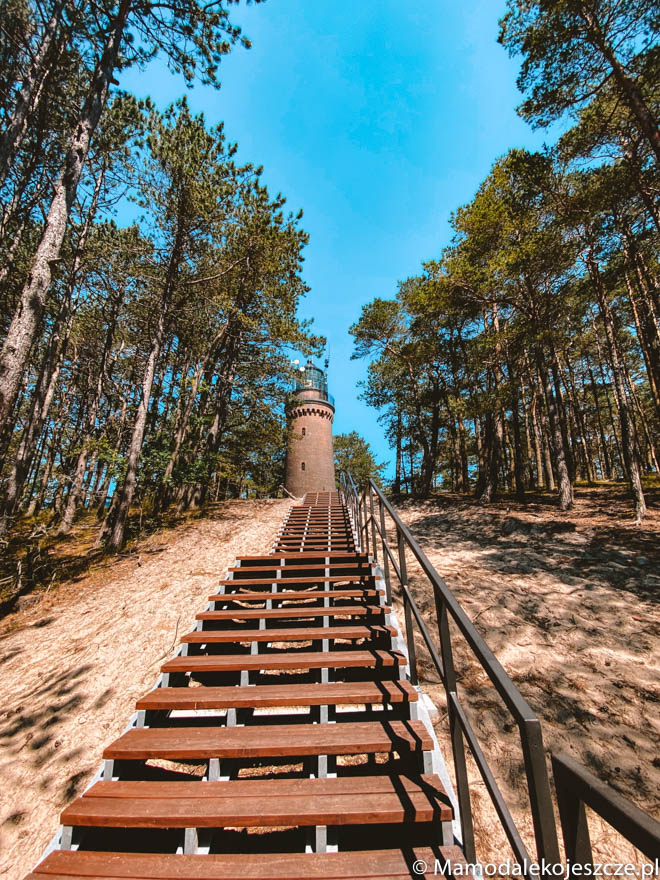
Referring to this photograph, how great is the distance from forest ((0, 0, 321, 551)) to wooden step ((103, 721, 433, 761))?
13.5ft

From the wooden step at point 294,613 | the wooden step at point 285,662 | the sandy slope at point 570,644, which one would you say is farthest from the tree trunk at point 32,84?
the sandy slope at point 570,644

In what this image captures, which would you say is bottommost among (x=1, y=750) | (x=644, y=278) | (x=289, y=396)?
(x=1, y=750)

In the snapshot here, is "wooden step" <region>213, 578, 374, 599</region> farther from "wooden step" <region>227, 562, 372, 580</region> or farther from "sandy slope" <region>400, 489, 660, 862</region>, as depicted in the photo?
"sandy slope" <region>400, 489, 660, 862</region>

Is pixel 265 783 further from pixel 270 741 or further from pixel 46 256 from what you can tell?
pixel 46 256

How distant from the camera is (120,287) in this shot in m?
10.5

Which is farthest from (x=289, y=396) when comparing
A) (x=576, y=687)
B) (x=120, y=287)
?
(x=576, y=687)

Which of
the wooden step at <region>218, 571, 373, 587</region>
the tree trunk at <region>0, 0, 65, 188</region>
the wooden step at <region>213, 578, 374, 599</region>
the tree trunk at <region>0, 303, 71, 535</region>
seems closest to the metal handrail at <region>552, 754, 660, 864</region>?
the wooden step at <region>213, 578, 374, 599</region>

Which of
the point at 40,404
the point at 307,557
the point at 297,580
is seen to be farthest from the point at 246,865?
the point at 40,404

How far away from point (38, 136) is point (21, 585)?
10162 millimetres

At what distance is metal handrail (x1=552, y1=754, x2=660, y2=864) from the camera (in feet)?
2.47

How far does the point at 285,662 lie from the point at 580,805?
7.34 feet

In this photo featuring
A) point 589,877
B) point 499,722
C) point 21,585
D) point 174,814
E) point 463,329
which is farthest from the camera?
point 463,329

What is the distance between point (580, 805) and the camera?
3.10 ft

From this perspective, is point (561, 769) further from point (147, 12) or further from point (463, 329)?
point (463, 329)
